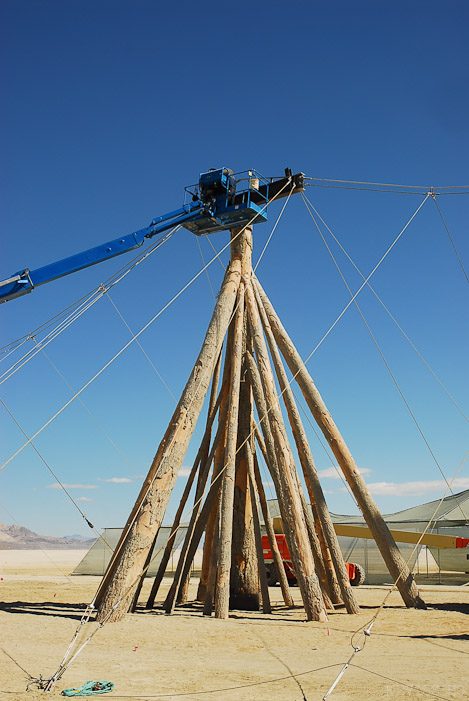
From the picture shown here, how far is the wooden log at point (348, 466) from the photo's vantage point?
12320 millimetres

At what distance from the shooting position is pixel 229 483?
1152 cm

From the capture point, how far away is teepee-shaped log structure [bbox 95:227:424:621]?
1073 centimetres

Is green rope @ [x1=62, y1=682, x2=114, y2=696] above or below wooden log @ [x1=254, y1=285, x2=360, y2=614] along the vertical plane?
below

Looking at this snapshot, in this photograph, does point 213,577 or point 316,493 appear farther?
point 316,493

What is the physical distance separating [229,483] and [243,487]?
1467mm

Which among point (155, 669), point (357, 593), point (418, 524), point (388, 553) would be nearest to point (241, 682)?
point (155, 669)

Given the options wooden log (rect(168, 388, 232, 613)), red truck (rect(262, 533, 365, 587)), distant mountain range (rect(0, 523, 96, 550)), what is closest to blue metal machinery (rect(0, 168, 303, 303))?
wooden log (rect(168, 388, 232, 613))

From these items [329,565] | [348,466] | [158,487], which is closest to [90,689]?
[158,487]

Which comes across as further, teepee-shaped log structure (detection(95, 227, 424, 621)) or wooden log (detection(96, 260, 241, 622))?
teepee-shaped log structure (detection(95, 227, 424, 621))

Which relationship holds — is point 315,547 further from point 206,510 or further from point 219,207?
point 219,207

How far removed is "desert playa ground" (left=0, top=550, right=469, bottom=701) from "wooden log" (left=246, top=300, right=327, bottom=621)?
54 cm

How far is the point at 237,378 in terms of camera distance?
1272cm

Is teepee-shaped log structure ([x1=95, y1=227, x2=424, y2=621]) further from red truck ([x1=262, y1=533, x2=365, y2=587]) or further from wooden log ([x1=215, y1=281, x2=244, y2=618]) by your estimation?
red truck ([x1=262, y1=533, x2=365, y2=587])

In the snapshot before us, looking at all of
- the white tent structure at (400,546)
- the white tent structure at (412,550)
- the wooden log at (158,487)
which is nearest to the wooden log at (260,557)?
the wooden log at (158,487)
